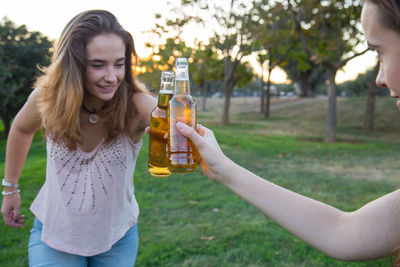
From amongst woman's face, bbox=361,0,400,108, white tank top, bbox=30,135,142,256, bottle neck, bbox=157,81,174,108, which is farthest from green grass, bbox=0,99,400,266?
woman's face, bbox=361,0,400,108

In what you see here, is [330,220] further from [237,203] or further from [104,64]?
[237,203]

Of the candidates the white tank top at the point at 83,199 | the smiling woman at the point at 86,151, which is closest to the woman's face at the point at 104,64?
the smiling woman at the point at 86,151

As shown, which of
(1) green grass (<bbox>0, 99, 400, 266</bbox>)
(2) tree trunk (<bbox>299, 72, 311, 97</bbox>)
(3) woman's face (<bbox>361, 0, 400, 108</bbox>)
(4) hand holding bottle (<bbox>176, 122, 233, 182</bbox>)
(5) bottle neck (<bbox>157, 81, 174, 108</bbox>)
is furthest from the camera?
(2) tree trunk (<bbox>299, 72, 311, 97</bbox>)

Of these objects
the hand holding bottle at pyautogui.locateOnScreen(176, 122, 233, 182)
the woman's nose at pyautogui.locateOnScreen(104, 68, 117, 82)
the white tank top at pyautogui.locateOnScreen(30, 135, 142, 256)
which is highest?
the woman's nose at pyautogui.locateOnScreen(104, 68, 117, 82)

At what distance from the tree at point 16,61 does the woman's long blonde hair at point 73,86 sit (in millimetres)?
12970

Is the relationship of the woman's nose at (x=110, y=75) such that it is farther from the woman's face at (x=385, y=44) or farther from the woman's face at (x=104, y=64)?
the woman's face at (x=385, y=44)

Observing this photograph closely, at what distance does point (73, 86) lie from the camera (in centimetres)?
240

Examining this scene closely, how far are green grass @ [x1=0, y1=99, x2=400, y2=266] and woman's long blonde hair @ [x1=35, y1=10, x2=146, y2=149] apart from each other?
51.7 inches

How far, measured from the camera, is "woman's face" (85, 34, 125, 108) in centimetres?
240

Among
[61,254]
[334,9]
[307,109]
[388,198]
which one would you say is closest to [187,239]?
[61,254]

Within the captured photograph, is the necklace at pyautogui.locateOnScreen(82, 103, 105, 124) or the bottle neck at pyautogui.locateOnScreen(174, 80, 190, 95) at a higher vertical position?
the bottle neck at pyautogui.locateOnScreen(174, 80, 190, 95)

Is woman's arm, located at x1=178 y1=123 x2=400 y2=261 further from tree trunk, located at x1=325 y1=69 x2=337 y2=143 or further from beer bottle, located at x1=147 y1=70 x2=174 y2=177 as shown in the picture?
tree trunk, located at x1=325 y1=69 x2=337 y2=143

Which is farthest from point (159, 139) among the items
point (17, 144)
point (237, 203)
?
point (237, 203)

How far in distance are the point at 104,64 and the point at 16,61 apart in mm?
14330
